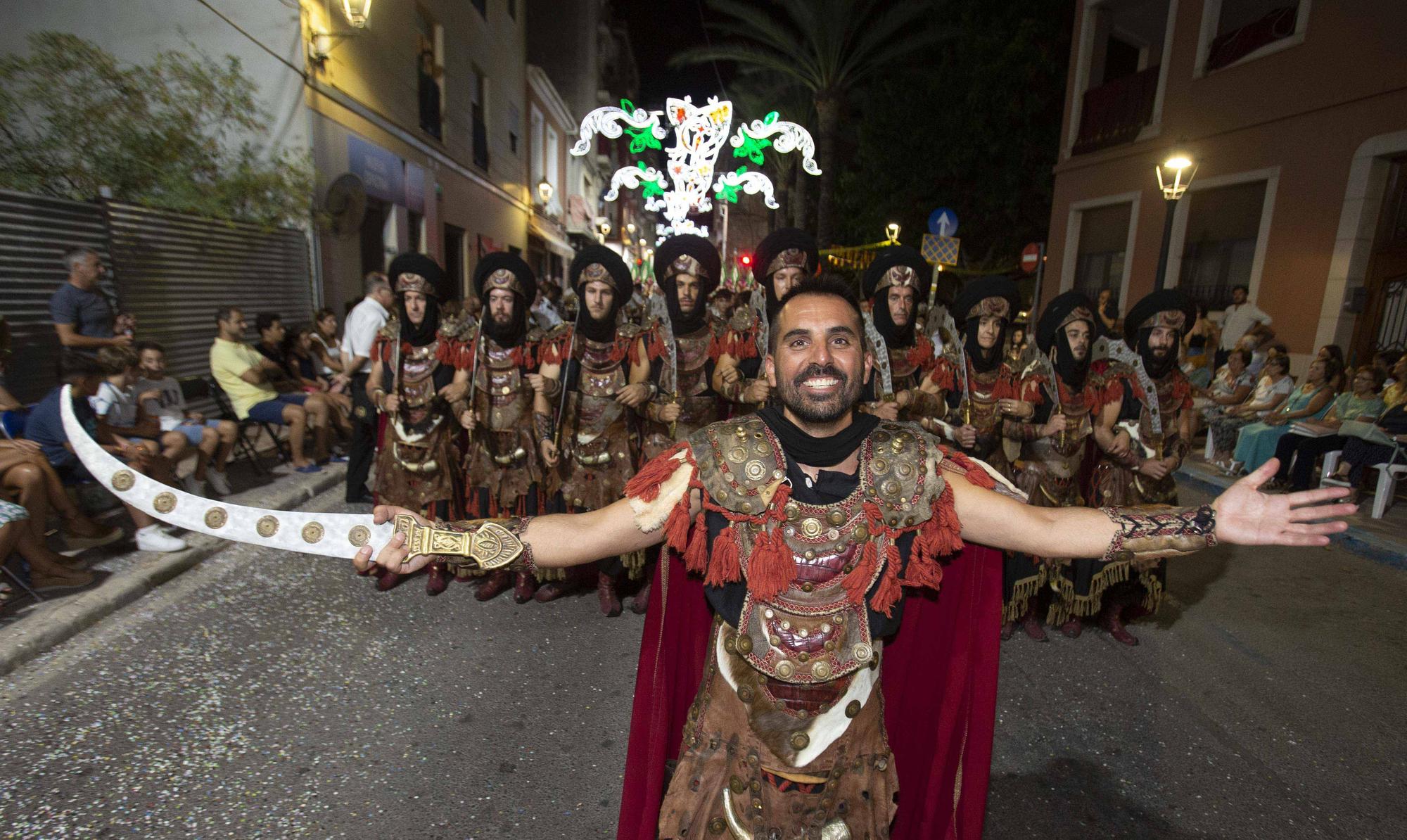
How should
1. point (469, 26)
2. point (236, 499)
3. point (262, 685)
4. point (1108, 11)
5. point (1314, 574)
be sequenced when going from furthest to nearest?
1. point (469, 26)
2. point (1108, 11)
3. point (236, 499)
4. point (1314, 574)
5. point (262, 685)

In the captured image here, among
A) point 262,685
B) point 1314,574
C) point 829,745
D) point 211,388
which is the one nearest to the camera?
point 829,745

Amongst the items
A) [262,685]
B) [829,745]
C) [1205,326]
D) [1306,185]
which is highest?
[1306,185]

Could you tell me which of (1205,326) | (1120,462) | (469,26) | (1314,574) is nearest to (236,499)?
(1120,462)

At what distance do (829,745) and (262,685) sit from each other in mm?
3293

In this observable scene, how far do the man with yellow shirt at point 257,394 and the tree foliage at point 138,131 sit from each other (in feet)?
7.53

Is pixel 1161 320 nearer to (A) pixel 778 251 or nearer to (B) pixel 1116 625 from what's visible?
(B) pixel 1116 625

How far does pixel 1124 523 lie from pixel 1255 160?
48.3 ft

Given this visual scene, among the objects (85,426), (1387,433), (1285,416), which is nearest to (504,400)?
(85,426)

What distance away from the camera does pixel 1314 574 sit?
18.8 feet

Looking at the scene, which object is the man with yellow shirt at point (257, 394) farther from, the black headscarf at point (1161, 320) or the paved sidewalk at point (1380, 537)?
the paved sidewalk at point (1380, 537)

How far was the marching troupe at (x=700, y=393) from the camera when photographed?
4336 millimetres

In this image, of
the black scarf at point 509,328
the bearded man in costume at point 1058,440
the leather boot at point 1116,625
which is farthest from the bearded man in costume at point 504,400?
the leather boot at point 1116,625

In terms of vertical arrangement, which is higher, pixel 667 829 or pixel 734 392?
pixel 734 392

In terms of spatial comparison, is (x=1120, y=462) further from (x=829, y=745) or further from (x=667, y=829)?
(x=667, y=829)
